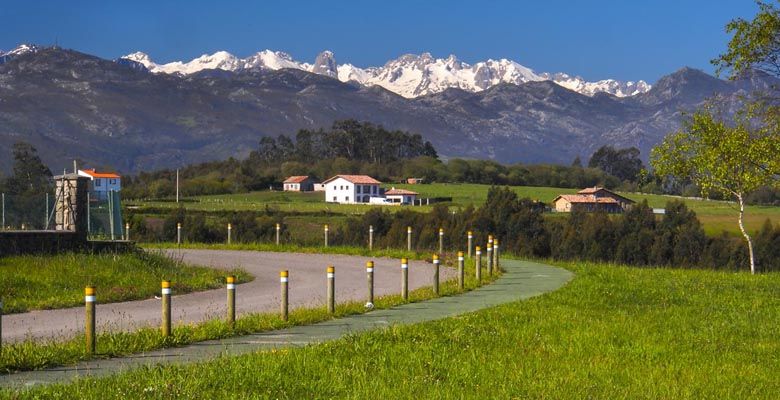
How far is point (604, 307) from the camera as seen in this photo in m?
18.8

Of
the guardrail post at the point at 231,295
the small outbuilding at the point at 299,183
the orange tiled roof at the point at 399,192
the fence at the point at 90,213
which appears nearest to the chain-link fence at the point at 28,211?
the fence at the point at 90,213

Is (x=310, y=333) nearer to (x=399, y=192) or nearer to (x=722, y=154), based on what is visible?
(x=722, y=154)

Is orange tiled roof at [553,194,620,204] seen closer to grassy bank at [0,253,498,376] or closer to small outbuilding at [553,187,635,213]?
small outbuilding at [553,187,635,213]

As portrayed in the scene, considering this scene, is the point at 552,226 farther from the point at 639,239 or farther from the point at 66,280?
the point at 66,280

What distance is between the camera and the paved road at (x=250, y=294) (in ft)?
55.2

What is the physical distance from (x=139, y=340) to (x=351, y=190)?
13918 centimetres

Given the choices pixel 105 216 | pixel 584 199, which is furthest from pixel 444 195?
pixel 105 216

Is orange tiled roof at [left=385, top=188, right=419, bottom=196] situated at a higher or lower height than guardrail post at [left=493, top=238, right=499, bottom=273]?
higher

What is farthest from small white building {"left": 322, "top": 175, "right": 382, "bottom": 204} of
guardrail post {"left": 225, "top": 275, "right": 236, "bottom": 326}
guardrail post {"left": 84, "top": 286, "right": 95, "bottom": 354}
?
guardrail post {"left": 84, "top": 286, "right": 95, "bottom": 354}

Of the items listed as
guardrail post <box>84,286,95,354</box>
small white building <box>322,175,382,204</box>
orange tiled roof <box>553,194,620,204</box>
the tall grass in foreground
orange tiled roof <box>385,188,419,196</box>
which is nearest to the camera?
the tall grass in foreground

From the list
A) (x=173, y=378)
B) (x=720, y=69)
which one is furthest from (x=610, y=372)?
(x=720, y=69)

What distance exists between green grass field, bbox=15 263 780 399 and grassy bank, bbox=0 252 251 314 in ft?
27.1

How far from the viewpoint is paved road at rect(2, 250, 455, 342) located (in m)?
16.8

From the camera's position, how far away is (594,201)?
135 meters
